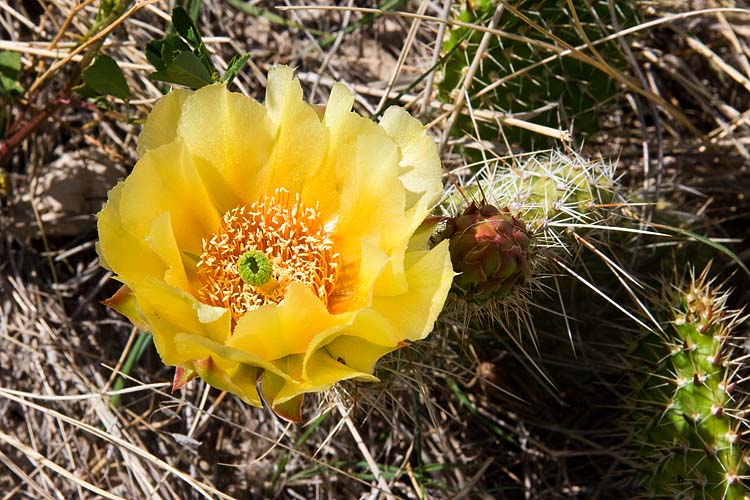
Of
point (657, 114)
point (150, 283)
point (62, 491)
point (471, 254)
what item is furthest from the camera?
point (657, 114)

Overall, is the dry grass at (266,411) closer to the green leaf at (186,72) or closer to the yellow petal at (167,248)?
the green leaf at (186,72)

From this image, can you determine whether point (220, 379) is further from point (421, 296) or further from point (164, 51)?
point (164, 51)

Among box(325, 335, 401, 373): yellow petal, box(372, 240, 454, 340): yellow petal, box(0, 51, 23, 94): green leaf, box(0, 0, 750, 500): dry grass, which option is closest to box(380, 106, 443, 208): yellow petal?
box(372, 240, 454, 340): yellow petal

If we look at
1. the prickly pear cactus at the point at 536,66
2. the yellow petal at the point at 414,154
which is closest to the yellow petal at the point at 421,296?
the yellow petal at the point at 414,154

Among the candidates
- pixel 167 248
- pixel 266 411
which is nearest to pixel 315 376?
pixel 167 248

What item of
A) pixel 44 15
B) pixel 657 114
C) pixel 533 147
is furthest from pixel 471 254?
pixel 44 15

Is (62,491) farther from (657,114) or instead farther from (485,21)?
(657,114)
